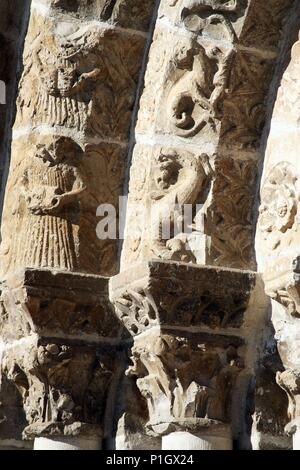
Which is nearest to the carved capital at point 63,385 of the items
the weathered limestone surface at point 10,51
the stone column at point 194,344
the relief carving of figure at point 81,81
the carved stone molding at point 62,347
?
the carved stone molding at point 62,347

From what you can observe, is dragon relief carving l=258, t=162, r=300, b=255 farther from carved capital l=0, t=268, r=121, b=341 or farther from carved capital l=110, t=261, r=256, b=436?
carved capital l=0, t=268, r=121, b=341

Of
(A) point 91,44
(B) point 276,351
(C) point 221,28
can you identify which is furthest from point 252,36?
(B) point 276,351

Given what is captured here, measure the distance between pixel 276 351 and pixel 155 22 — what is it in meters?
1.48

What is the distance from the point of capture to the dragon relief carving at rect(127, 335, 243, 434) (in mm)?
7227

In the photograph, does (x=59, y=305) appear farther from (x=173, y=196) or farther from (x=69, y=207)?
(x=173, y=196)

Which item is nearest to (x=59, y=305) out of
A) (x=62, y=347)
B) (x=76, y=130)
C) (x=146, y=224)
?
(x=62, y=347)

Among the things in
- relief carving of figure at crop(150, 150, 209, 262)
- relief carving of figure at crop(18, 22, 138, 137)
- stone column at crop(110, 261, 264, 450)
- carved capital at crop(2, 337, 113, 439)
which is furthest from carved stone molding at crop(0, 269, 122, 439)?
relief carving of figure at crop(18, 22, 138, 137)

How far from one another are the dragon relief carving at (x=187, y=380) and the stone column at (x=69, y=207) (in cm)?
35

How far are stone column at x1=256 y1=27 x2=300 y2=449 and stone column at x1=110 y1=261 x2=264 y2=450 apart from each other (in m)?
0.16

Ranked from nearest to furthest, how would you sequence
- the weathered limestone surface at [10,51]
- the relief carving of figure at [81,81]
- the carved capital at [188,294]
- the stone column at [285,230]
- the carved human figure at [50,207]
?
the stone column at [285,230] → the carved capital at [188,294] → the carved human figure at [50,207] → the relief carving of figure at [81,81] → the weathered limestone surface at [10,51]

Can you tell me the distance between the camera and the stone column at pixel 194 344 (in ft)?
23.6

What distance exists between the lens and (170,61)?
7.43 metres

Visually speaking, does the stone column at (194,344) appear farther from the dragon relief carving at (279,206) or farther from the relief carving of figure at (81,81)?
the relief carving of figure at (81,81)

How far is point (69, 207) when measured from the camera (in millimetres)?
7613
